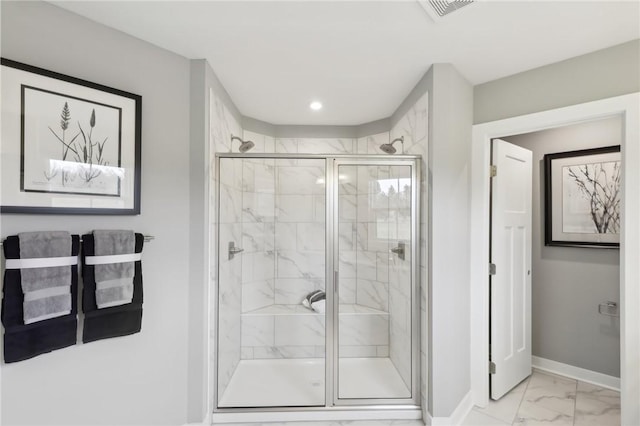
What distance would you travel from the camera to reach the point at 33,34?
143 centimetres

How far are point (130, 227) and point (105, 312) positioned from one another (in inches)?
18.2

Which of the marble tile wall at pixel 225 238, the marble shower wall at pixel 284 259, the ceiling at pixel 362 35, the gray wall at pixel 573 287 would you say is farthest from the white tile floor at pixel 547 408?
the ceiling at pixel 362 35

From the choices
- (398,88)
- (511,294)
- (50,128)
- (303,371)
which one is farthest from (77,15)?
(511,294)

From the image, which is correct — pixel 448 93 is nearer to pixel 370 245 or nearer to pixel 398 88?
pixel 398 88

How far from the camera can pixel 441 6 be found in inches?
57.6

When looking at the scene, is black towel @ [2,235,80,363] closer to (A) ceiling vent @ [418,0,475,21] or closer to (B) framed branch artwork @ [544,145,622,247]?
(A) ceiling vent @ [418,0,475,21]

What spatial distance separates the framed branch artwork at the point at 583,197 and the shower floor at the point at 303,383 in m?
1.94

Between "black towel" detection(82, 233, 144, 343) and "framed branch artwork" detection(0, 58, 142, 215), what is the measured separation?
219 millimetres

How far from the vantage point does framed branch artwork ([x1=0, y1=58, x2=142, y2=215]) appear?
4.46ft

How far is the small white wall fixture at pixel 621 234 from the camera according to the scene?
5.52 feet

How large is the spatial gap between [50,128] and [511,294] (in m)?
3.17

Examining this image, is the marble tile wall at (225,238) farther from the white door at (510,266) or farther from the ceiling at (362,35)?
the white door at (510,266)

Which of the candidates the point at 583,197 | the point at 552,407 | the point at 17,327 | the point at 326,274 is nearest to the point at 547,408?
the point at 552,407

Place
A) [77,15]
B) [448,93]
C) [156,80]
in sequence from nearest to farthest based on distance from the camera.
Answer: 1. [77,15]
2. [156,80]
3. [448,93]
